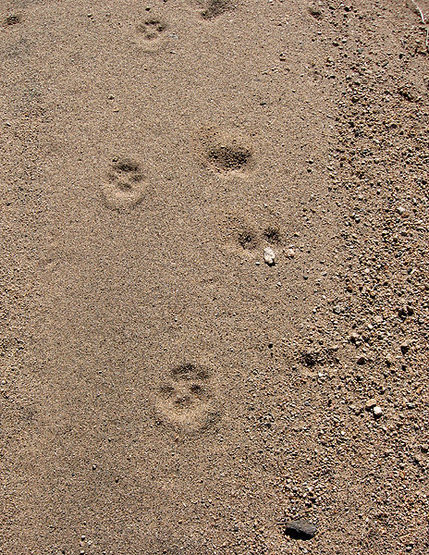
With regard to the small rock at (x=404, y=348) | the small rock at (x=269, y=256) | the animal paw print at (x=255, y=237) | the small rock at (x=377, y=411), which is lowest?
the small rock at (x=377, y=411)

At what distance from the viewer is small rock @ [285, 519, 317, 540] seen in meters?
2.18

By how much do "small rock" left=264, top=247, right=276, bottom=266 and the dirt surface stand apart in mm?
38

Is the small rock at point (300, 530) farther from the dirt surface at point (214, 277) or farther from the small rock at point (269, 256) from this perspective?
the small rock at point (269, 256)

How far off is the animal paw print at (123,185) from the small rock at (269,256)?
26.4 inches

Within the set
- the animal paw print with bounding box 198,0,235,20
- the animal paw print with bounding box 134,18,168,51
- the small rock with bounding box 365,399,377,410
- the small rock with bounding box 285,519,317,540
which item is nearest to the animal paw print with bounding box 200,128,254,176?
the animal paw print with bounding box 134,18,168,51

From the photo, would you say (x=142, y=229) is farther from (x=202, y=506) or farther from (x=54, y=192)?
(x=202, y=506)

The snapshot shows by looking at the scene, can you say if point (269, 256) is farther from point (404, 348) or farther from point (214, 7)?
point (214, 7)

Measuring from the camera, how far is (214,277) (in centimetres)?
262

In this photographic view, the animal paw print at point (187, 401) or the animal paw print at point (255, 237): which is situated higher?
the animal paw print at point (255, 237)

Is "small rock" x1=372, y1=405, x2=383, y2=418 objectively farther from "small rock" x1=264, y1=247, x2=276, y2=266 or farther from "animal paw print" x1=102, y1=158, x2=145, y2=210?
"animal paw print" x1=102, y1=158, x2=145, y2=210

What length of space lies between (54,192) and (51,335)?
757 mm

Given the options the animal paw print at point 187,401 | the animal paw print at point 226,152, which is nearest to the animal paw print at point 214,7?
Answer: the animal paw print at point 226,152

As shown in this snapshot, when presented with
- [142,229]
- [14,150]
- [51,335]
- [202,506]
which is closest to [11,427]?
[51,335]

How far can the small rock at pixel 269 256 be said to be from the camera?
2.64 meters
